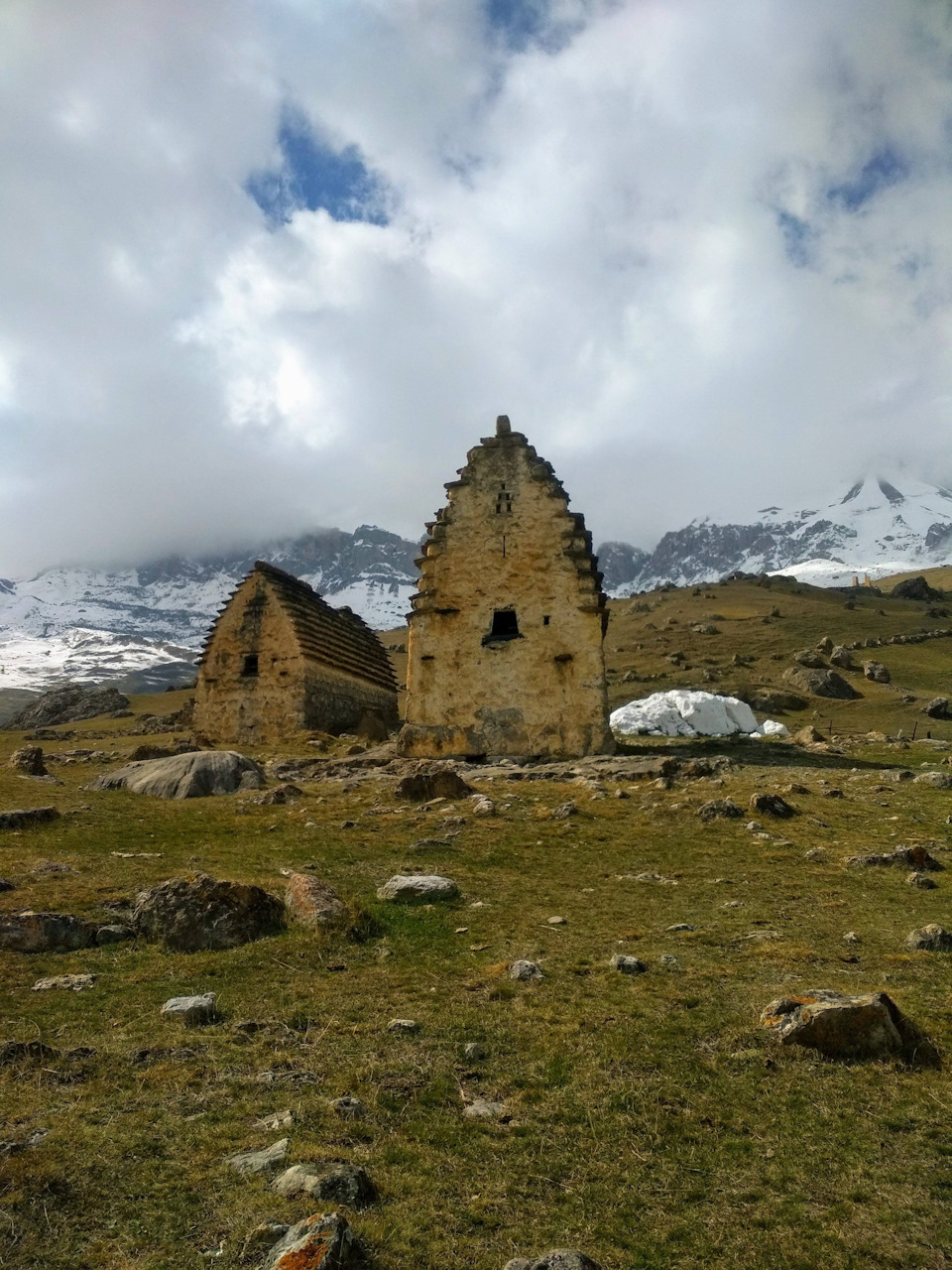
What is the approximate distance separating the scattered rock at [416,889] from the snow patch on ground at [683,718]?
66.0ft


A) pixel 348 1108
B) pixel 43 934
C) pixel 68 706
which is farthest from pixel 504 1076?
pixel 68 706

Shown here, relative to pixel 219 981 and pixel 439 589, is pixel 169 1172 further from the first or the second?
pixel 439 589

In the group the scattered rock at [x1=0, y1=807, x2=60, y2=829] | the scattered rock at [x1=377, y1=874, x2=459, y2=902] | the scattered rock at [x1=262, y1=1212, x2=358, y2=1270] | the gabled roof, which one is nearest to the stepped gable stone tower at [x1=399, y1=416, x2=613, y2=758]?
the gabled roof

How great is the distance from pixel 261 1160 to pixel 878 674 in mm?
53529

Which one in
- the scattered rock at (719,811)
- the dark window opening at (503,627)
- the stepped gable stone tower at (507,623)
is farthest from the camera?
the dark window opening at (503,627)

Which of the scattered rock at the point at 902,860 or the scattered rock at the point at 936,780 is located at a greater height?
the scattered rock at the point at 936,780

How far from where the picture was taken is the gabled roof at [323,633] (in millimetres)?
30922

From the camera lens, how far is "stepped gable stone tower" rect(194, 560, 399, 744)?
29859mm

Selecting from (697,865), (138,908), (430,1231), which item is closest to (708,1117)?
(430,1231)

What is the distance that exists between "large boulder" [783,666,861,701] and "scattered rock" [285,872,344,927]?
4017 cm

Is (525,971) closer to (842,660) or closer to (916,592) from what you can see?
(842,660)

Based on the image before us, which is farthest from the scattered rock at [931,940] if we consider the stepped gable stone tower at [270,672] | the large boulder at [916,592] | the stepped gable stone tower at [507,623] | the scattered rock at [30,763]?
the large boulder at [916,592]

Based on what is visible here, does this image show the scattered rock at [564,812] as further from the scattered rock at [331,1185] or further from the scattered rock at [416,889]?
the scattered rock at [331,1185]

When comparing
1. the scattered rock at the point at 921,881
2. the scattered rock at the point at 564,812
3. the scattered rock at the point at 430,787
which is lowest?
the scattered rock at the point at 921,881
